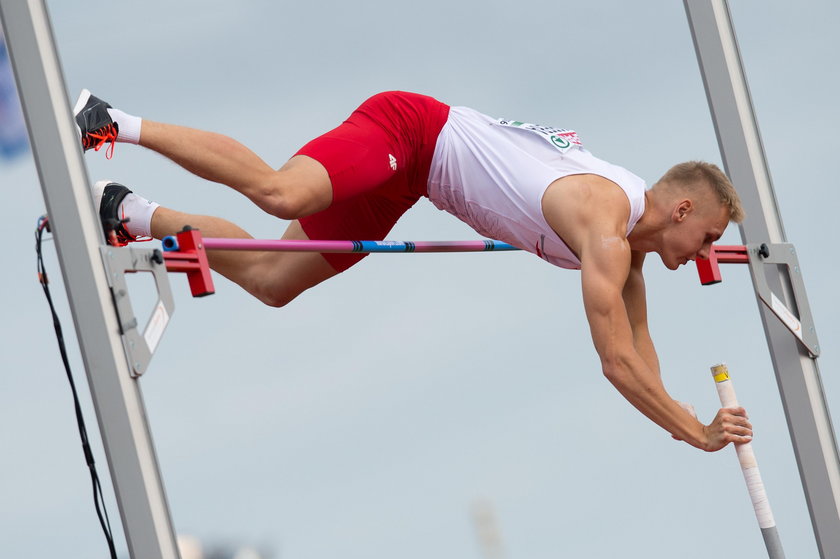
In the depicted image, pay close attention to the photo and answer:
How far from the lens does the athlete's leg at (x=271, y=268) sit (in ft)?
13.6

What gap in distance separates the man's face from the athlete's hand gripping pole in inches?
15.5

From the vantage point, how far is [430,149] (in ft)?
12.8

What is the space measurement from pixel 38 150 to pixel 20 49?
26cm

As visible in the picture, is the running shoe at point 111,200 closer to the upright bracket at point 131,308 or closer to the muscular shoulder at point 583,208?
the upright bracket at point 131,308

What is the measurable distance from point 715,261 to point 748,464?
0.69 meters

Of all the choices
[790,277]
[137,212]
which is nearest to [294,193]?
[137,212]

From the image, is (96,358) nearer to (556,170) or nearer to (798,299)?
(556,170)

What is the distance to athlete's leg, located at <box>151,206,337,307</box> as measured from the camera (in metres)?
4.16

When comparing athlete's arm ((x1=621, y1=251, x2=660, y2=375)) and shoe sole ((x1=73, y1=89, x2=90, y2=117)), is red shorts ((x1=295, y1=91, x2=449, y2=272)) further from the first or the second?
athlete's arm ((x1=621, y1=251, x2=660, y2=375))

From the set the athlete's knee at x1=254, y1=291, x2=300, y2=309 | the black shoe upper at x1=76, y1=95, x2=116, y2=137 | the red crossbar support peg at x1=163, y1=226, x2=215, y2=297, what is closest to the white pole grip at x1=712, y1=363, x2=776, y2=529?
the athlete's knee at x1=254, y1=291, x2=300, y2=309

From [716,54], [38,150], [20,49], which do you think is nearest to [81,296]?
[38,150]

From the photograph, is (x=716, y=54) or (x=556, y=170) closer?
(x=556, y=170)

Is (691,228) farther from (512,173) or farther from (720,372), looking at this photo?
(512,173)

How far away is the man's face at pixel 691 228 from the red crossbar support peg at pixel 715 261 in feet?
0.37
